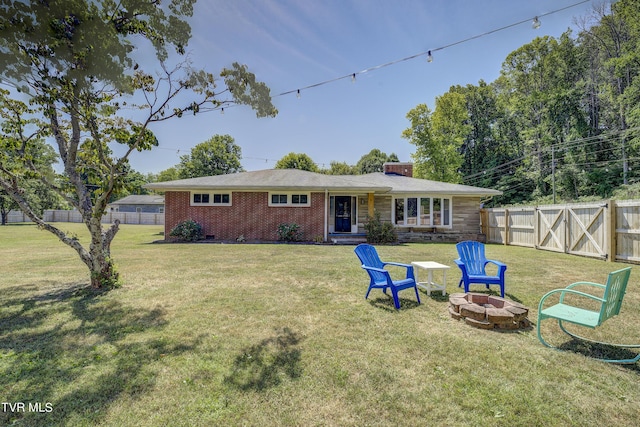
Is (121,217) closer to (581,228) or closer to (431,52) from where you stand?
(431,52)

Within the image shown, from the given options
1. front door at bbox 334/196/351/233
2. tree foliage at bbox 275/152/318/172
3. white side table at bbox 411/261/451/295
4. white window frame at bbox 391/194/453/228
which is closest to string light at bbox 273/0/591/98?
white side table at bbox 411/261/451/295

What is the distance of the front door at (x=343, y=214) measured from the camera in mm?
15562

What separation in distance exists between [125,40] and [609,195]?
27.9 m

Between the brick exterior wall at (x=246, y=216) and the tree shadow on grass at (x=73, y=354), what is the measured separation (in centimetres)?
913

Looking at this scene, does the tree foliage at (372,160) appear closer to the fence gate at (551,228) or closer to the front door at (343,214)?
the front door at (343,214)

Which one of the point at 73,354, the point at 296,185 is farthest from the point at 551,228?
the point at 73,354

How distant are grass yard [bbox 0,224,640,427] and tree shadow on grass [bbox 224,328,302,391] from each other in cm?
2

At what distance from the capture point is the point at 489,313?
385 cm

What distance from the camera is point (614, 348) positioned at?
3.31 metres

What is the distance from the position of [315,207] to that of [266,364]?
11284mm

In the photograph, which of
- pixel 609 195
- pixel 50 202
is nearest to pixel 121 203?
pixel 50 202

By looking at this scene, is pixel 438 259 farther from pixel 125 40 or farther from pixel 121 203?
pixel 121 203

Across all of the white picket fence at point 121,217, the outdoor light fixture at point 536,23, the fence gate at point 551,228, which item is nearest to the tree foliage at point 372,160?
the white picket fence at point 121,217

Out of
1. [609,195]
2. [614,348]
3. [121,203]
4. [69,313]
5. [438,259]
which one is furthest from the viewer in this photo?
[121,203]
